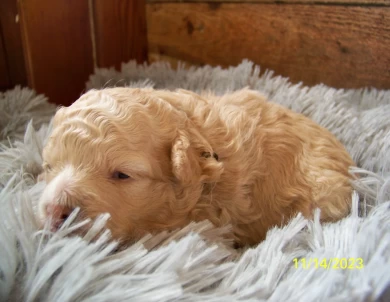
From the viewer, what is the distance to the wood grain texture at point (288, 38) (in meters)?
1.87

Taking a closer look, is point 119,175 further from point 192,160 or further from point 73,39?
point 73,39

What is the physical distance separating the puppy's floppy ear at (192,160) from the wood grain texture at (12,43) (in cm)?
155

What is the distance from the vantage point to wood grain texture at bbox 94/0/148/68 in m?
2.51

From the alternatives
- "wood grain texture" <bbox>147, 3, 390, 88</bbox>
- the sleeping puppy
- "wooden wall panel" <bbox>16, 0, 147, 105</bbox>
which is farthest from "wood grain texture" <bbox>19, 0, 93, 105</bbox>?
the sleeping puppy

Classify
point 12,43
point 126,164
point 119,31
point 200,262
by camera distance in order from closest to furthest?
point 200,262
point 126,164
point 12,43
point 119,31

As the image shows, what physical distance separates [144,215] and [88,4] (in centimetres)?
179

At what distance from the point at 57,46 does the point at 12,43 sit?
24cm

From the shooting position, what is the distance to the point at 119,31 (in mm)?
2629

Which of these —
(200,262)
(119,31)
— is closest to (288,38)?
(119,31)

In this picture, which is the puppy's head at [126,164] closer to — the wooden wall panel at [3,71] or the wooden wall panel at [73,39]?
the wooden wall panel at [73,39]

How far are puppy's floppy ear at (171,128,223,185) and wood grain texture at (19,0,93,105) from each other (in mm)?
1436

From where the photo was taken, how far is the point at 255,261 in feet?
3.18

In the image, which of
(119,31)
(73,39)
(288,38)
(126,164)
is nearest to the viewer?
(126,164)
